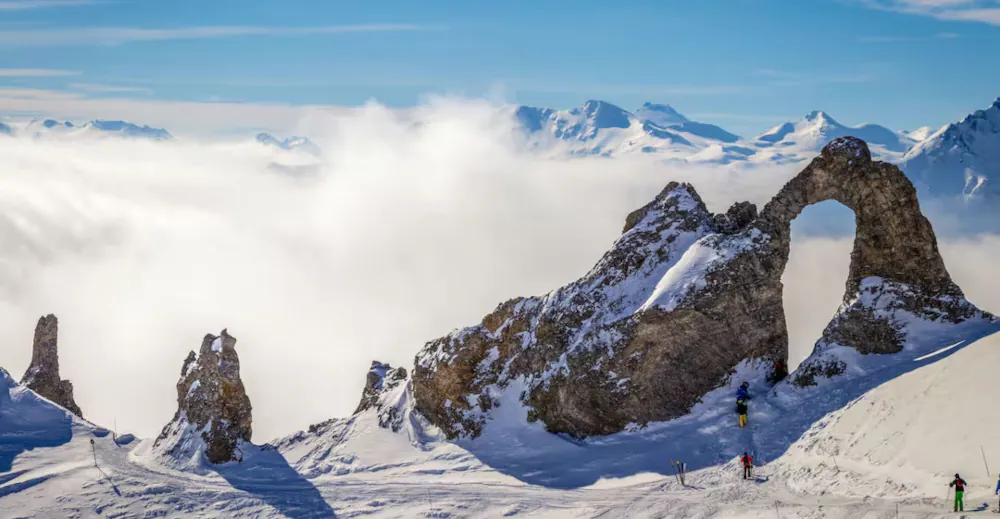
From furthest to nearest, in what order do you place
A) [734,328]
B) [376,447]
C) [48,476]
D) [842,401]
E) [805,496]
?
[376,447] < [48,476] < [734,328] < [842,401] < [805,496]

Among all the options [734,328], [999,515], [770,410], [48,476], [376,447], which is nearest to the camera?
[999,515]

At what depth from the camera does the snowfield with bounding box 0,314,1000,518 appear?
38.1 meters

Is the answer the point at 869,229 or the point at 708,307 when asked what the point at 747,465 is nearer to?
the point at 708,307

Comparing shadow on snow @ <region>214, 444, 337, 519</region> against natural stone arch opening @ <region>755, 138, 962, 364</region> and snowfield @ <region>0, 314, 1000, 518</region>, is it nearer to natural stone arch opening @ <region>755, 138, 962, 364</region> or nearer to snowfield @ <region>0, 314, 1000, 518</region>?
snowfield @ <region>0, 314, 1000, 518</region>

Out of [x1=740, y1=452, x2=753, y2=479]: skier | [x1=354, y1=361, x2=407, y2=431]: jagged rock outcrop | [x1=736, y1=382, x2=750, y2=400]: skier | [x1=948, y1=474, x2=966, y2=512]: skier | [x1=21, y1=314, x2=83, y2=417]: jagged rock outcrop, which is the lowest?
[x1=948, y1=474, x2=966, y2=512]: skier

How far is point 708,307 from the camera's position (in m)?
53.8

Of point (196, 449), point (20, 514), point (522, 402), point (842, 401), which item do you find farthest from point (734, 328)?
point (20, 514)

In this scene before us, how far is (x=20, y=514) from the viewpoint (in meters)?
52.7

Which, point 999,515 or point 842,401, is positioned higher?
point 842,401

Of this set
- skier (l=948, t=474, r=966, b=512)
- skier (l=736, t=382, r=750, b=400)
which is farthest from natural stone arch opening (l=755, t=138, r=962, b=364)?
skier (l=948, t=474, r=966, b=512)

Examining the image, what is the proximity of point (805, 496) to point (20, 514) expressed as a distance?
173 ft

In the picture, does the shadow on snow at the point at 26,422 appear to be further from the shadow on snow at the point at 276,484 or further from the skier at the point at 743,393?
the skier at the point at 743,393

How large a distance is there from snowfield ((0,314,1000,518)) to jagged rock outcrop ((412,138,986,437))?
5.16 ft

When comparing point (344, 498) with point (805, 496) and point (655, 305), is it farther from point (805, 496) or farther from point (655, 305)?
point (805, 496)
